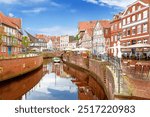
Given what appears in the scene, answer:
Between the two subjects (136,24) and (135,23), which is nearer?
(136,24)

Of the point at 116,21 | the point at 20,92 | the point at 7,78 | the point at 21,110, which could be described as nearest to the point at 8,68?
the point at 7,78

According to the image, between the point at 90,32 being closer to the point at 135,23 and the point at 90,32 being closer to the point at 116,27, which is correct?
the point at 116,27

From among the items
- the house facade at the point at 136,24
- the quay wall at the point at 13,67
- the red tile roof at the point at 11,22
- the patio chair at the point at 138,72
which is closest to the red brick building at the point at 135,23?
the house facade at the point at 136,24

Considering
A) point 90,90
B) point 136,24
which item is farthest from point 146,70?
point 136,24

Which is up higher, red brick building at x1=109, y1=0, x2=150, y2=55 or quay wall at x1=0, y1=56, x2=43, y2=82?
red brick building at x1=109, y1=0, x2=150, y2=55

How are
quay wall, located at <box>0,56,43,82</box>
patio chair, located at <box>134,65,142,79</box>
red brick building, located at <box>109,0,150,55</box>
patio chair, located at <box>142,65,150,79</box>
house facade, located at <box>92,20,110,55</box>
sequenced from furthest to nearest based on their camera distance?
house facade, located at <box>92,20,110,55</box> → red brick building, located at <box>109,0,150,55</box> → quay wall, located at <box>0,56,43,82</box> → patio chair, located at <box>142,65,150,79</box> → patio chair, located at <box>134,65,142,79</box>

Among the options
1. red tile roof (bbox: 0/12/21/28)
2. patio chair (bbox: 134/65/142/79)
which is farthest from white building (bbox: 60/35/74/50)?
patio chair (bbox: 134/65/142/79)

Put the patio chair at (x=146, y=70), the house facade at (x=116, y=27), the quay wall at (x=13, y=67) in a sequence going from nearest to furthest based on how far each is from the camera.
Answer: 1. the patio chair at (x=146, y=70)
2. the quay wall at (x=13, y=67)
3. the house facade at (x=116, y=27)

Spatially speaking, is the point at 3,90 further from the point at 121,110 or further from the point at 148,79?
the point at 121,110

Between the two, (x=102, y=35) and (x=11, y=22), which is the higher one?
(x=11, y=22)

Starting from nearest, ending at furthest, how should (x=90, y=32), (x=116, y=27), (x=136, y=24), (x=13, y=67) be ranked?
(x=13, y=67) → (x=136, y=24) → (x=116, y=27) → (x=90, y=32)

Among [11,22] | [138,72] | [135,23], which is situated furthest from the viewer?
[11,22]

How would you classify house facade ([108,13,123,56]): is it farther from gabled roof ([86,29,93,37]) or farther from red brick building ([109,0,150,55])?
gabled roof ([86,29,93,37])

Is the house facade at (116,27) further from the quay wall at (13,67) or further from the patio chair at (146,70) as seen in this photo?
the patio chair at (146,70)
